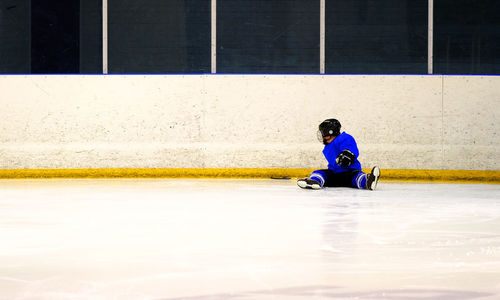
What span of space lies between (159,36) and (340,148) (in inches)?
109

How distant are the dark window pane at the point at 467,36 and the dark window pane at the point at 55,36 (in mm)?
3875

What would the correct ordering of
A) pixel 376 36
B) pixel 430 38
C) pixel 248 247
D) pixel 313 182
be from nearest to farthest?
pixel 248 247 < pixel 313 182 < pixel 430 38 < pixel 376 36

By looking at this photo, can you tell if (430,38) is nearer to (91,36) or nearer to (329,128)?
(329,128)

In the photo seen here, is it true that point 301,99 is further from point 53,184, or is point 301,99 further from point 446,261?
point 446,261

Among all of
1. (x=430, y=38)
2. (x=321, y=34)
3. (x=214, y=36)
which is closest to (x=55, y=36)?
(x=214, y=36)

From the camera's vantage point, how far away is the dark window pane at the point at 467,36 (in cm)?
673

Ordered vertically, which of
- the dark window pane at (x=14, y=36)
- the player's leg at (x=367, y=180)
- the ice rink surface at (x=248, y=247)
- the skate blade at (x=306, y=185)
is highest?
the dark window pane at (x=14, y=36)

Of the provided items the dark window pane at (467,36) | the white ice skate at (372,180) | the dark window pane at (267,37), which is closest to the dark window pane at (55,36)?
the dark window pane at (267,37)

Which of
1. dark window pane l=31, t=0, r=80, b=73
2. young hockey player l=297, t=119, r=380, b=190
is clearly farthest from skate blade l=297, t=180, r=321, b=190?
dark window pane l=31, t=0, r=80, b=73

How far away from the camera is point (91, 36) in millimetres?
6852

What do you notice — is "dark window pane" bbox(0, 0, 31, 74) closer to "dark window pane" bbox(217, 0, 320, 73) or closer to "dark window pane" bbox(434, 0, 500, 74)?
"dark window pane" bbox(217, 0, 320, 73)

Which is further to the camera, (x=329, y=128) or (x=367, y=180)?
(x=329, y=128)

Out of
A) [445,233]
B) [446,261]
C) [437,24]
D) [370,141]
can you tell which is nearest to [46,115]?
[370,141]

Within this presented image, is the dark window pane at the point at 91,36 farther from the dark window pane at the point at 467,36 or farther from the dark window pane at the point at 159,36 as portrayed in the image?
the dark window pane at the point at 467,36
